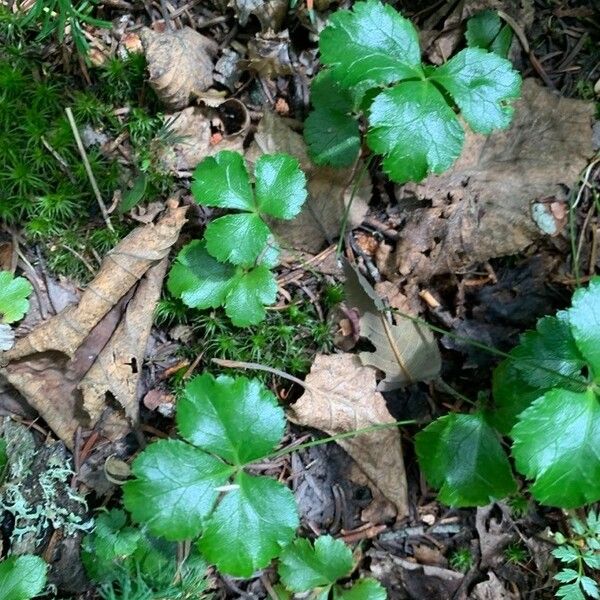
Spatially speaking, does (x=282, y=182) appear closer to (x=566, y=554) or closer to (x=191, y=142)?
(x=191, y=142)

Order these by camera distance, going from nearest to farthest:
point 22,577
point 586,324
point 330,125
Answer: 1. point 586,324
2. point 22,577
3. point 330,125

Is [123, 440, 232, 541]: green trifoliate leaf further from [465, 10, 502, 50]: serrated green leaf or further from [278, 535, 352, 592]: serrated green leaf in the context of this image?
[465, 10, 502, 50]: serrated green leaf

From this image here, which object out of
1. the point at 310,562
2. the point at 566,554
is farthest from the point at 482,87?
the point at 310,562

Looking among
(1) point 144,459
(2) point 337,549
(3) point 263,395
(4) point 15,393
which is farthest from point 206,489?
(4) point 15,393

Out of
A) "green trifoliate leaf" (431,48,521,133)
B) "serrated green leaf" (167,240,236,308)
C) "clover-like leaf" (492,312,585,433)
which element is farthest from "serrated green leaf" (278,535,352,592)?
"green trifoliate leaf" (431,48,521,133)

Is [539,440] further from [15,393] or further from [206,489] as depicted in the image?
[15,393]
